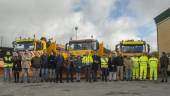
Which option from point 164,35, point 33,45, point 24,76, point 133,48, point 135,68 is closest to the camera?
point 24,76

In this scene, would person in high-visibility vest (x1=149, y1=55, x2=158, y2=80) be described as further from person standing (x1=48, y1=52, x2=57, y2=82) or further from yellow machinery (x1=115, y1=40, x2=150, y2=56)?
person standing (x1=48, y1=52, x2=57, y2=82)

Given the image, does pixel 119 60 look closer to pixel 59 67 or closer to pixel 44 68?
pixel 59 67

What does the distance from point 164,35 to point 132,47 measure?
7.28 meters

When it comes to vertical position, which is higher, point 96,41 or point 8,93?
point 96,41

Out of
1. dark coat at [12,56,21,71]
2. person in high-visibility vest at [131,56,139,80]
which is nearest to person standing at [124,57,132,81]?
person in high-visibility vest at [131,56,139,80]

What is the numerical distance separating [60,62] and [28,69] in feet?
6.92

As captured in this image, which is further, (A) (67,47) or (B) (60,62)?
(A) (67,47)

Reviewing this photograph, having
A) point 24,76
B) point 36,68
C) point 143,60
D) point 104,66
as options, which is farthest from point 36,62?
point 143,60

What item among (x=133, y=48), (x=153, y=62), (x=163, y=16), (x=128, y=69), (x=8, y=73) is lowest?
(x=8, y=73)

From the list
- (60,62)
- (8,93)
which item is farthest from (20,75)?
(8,93)

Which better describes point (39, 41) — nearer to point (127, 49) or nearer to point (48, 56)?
point (48, 56)

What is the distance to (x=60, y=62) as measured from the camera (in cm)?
2505

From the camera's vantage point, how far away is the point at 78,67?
1024 inches

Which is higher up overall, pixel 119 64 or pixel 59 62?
pixel 59 62
